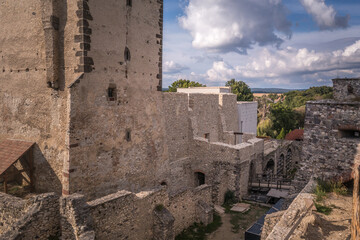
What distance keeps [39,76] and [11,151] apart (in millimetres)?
3074

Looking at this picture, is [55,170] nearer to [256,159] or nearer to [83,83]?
[83,83]

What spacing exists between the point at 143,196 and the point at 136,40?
21.4ft

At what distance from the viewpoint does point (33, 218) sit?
7.81 metres

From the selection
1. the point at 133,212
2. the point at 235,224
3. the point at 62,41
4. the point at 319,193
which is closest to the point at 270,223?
the point at 319,193

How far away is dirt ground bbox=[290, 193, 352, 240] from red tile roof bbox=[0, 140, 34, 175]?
953 cm

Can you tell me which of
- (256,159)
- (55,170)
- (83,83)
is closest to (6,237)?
(55,170)

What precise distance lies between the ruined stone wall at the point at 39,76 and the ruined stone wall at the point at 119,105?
67 centimetres

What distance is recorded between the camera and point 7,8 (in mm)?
10930

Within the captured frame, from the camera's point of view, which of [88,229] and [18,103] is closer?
[88,229]

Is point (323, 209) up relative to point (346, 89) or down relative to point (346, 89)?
down

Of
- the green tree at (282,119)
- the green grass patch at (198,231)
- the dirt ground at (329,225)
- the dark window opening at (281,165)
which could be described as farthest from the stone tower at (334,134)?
the green tree at (282,119)

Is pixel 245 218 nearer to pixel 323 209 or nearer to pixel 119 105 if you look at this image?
pixel 323 209

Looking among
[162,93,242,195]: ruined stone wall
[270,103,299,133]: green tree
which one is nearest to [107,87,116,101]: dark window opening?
[162,93,242,195]: ruined stone wall

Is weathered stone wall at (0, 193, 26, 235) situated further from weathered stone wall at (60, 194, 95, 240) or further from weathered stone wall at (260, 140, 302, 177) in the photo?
weathered stone wall at (260, 140, 302, 177)
